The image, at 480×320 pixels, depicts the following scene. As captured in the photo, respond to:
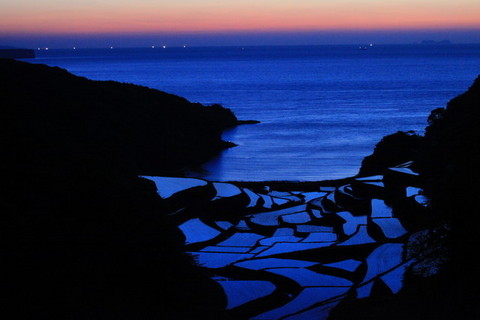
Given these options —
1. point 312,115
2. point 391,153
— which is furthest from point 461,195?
point 312,115

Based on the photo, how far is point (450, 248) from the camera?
800 cm

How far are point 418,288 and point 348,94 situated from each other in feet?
164

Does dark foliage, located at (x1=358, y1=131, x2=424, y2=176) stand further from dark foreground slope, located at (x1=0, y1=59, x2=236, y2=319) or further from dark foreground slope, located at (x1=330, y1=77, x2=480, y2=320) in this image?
dark foreground slope, located at (x1=0, y1=59, x2=236, y2=319)

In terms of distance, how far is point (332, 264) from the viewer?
955 centimetres

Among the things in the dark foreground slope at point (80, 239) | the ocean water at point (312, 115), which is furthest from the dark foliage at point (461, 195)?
the ocean water at point (312, 115)

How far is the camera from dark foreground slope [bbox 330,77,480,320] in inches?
258

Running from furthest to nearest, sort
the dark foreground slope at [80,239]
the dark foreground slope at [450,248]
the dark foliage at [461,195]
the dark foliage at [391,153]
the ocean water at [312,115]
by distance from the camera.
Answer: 1. the ocean water at [312,115]
2. the dark foliage at [391,153]
3. the dark foliage at [461,195]
4. the dark foreground slope at [450,248]
5. the dark foreground slope at [80,239]

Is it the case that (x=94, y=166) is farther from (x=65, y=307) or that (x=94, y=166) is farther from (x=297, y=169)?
(x=297, y=169)

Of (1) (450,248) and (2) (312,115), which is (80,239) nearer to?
(1) (450,248)

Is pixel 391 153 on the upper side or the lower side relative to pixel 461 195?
lower

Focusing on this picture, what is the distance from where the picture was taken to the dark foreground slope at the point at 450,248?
6.54 meters

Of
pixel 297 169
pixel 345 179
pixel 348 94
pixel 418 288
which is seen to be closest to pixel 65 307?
pixel 418 288

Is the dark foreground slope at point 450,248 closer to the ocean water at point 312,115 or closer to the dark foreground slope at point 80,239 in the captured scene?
the dark foreground slope at point 80,239

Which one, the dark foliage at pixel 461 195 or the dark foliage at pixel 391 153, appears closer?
the dark foliage at pixel 461 195
